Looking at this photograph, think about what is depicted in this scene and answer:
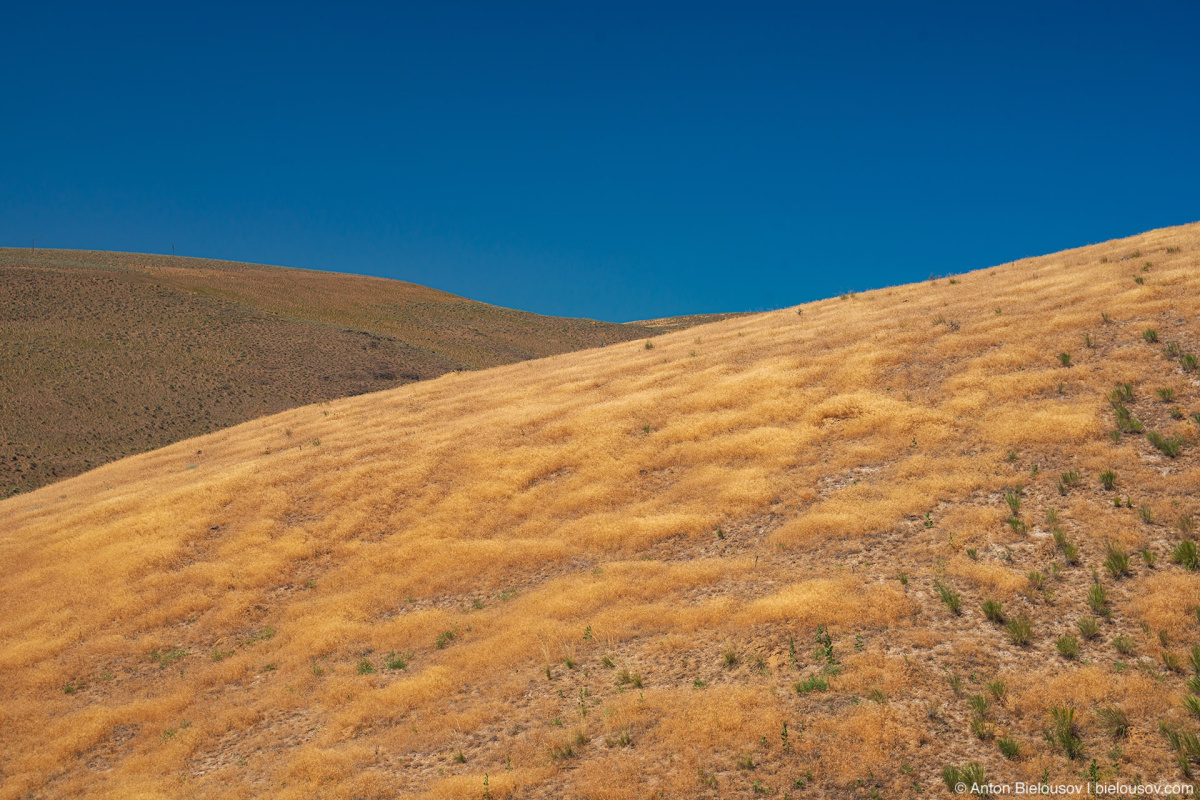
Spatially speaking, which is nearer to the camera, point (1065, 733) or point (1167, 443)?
point (1065, 733)

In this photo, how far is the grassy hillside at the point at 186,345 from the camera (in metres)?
57.2

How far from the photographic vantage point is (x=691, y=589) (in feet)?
40.7

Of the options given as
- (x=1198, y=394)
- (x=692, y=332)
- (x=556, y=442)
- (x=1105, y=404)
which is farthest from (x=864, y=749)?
(x=692, y=332)

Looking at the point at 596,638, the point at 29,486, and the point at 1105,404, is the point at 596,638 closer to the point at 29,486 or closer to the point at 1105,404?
the point at 1105,404

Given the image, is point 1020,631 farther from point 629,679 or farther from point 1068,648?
point 629,679

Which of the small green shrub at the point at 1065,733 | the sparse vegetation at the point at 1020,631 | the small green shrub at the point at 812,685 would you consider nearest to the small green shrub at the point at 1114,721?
the small green shrub at the point at 1065,733

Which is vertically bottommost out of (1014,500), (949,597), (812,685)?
(812,685)

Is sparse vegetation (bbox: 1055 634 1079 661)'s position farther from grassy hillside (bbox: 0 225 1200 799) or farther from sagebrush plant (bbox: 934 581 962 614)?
sagebrush plant (bbox: 934 581 962 614)

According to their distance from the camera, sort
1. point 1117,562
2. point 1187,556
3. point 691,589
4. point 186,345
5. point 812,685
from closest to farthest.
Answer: point 812,685 < point 1187,556 < point 1117,562 < point 691,589 < point 186,345

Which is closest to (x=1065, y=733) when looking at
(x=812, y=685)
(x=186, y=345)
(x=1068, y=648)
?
(x=1068, y=648)

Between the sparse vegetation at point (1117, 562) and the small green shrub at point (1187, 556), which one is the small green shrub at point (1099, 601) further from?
the small green shrub at point (1187, 556)

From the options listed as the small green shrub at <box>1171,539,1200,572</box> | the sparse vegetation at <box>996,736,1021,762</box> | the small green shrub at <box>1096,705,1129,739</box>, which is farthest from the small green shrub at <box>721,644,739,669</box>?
the small green shrub at <box>1171,539,1200,572</box>

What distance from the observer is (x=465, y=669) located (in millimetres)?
11516

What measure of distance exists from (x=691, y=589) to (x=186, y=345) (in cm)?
7900
